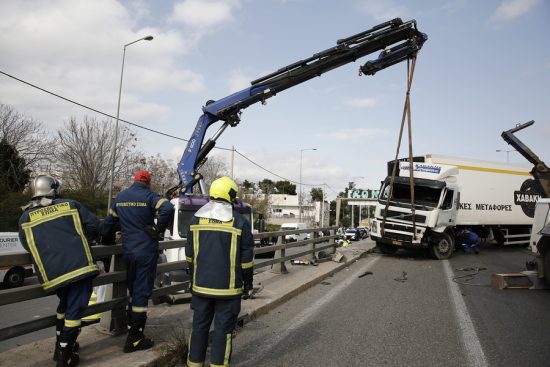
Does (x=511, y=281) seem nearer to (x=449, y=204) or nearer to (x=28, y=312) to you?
(x=449, y=204)

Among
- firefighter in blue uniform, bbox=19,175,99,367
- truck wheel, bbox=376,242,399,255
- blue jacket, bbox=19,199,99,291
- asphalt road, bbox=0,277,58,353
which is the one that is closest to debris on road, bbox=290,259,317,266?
truck wheel, bbox=376,242,399,255

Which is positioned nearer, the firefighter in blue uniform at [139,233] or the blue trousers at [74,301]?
the blue trousers at [74,301]

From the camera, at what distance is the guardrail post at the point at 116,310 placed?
467cm

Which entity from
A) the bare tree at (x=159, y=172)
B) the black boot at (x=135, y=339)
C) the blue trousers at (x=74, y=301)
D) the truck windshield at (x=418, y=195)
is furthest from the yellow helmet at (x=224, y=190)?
the bare tree at (x=159, y=172)

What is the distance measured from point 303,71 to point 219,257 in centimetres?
839

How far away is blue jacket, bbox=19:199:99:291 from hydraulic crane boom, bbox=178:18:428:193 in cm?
754

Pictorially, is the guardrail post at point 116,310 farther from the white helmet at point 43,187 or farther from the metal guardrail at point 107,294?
the white helmet at point 43,187

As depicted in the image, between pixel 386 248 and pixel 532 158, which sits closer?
pixel 532 158

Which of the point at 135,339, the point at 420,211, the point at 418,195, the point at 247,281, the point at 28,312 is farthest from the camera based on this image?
the point at 418,195

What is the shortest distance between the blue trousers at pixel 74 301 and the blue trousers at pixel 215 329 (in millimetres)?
956

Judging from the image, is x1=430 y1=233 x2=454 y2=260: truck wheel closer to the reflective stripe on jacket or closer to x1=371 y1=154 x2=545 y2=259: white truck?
x1=371 y1=154 x2=545 y2=259: white truck

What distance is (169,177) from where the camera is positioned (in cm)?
3994

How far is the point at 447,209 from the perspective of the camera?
599 inches

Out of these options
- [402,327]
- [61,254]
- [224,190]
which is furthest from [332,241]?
[61,254]
